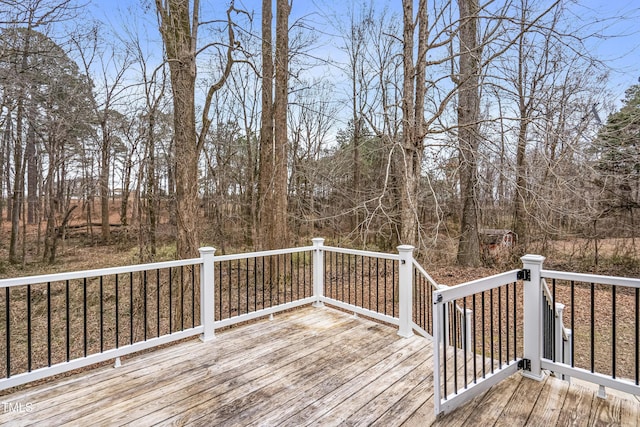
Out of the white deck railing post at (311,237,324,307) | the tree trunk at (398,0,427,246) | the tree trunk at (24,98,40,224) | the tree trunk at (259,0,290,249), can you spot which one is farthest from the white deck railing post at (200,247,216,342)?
the tree trunk at (24,98,40,224)

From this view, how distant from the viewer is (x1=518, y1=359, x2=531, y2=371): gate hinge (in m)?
2.68

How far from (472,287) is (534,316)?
78 centimetres

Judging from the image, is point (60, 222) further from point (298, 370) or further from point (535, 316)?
point (535, 316)

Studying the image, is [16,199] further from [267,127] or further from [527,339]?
[527,339]

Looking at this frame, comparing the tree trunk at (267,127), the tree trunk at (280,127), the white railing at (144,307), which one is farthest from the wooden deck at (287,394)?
the tree trunk at (267,127)

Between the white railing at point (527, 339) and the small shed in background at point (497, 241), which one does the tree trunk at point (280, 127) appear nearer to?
the white railing at point (527, 339)

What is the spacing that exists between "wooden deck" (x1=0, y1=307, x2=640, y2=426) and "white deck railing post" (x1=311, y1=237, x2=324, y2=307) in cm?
130

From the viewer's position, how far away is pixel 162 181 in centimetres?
817

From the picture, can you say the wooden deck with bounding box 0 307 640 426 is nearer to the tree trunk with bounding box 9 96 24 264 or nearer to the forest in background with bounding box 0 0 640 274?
the forest in background with bounding box 0 0 640 274

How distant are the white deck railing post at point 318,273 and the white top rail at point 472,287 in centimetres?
242

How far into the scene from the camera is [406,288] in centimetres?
354

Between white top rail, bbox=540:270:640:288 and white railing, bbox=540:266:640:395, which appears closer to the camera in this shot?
white top rail, bbox=540:270:640:288

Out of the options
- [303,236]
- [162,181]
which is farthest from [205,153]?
[303,236]

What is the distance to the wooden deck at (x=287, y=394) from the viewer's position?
85.7 inches
